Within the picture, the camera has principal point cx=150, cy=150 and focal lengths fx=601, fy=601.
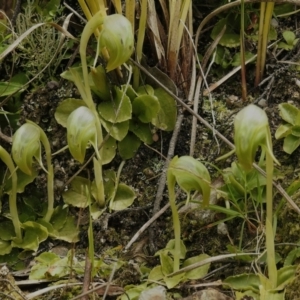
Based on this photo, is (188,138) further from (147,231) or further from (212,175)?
(147,231)

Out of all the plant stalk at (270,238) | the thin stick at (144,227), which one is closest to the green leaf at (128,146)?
the thin stick at (144,227)

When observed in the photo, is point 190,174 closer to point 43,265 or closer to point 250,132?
point 250,132

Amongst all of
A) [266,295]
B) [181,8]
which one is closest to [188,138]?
[181,8]

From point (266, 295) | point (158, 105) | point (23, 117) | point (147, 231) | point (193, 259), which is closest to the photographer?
point (266, 295)

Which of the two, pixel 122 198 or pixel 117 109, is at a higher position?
pixel 117 109

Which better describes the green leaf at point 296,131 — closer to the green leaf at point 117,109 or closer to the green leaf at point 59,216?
the green leaf at point 117,109

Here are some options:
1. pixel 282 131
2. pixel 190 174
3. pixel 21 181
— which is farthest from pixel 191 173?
pixel 21 181

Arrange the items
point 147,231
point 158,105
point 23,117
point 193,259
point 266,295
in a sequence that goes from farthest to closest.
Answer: point 23,117 < point 158,105 < point 147,231 < point 193,259 < point 266,295
